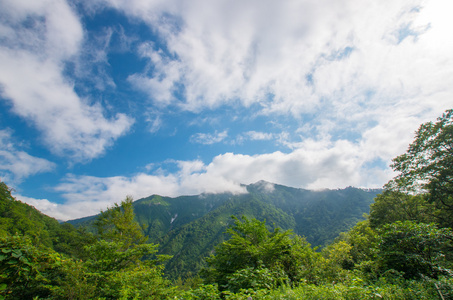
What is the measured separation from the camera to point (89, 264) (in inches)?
324

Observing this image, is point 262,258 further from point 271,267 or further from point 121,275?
point 121,275

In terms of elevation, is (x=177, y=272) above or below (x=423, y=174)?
below

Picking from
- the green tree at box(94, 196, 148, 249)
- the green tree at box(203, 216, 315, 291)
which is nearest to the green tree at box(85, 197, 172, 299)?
the green tree at box(203, 216, 315, 291)

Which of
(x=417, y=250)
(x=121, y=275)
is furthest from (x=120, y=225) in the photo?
(x=417, y=250)

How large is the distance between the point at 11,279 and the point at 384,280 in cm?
1122

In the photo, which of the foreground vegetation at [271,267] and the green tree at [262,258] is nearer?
the foreground vegetation at [271,267]

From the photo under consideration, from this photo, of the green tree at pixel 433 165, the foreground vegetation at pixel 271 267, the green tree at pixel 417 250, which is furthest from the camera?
the green tree at pixel 433 165

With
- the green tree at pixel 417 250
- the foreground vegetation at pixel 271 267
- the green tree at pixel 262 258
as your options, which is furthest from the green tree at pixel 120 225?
the green tree at pixel 417 250

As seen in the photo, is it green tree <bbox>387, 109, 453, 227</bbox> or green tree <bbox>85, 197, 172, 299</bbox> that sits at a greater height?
green tree <bbox>387, 109, 453, 227</bbox>

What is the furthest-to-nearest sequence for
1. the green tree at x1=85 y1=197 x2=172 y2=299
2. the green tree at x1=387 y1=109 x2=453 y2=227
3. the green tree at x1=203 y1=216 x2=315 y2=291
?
the green tree at x1=387 y1=109 x2=453 y2=227 < the green tree at x1=203 y1=216 x2=315 y2=291 < the green tree at x1=85 y1=197 x2=172 y2=299

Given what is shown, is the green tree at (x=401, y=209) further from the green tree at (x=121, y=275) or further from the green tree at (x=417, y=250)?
the green tree at (x=121, y=275)

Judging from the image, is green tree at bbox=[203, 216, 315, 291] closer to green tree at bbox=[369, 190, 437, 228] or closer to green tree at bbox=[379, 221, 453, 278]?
green tree at bbox=[379, 221, 453, 278]

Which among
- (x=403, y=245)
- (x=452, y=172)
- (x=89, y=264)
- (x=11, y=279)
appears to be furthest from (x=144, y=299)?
(x=452, y=172)

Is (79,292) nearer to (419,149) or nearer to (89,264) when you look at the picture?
(89,264)
